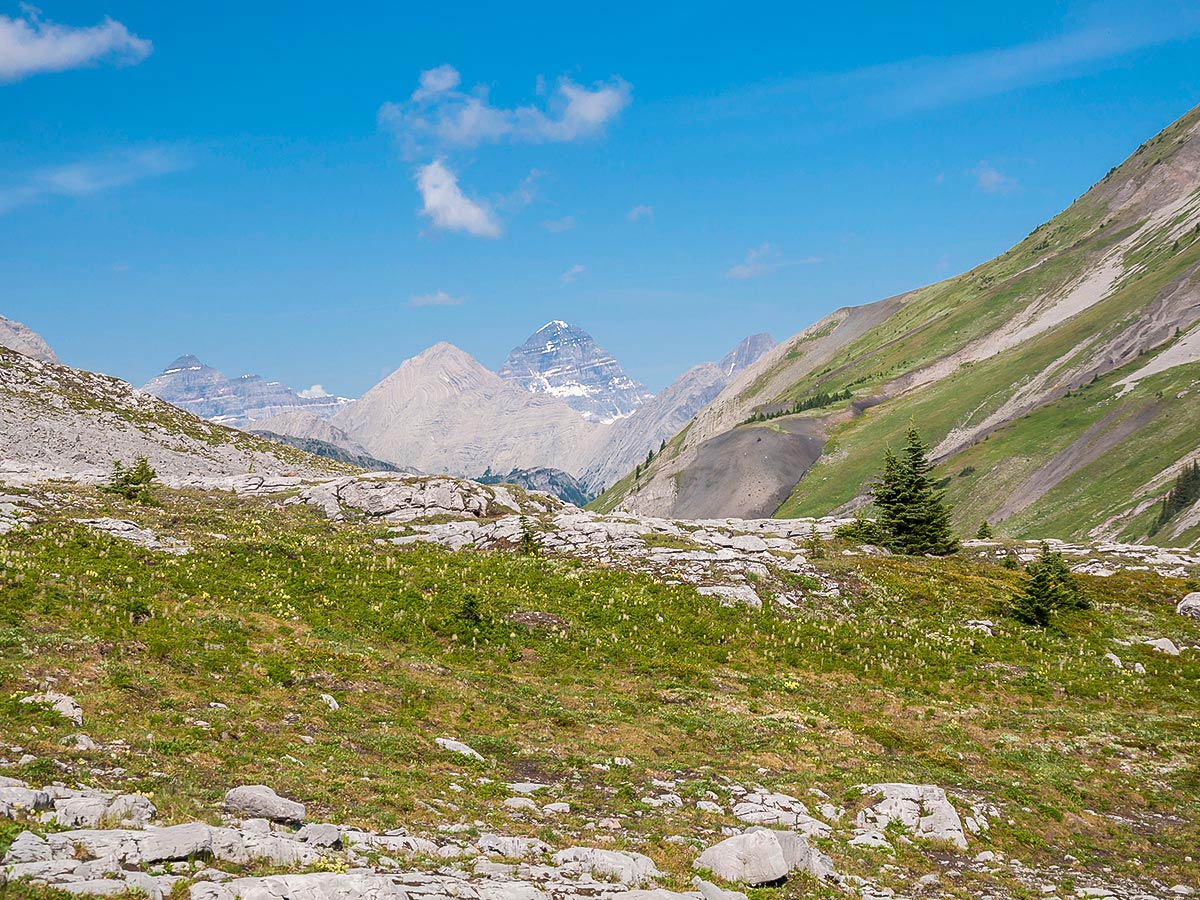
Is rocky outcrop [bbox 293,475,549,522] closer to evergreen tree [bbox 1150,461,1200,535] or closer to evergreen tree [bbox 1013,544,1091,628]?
evergreen tree [bbox 1013,544,1091,628]

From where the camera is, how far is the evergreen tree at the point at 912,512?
54.0m

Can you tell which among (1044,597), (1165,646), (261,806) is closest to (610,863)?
(261,806)

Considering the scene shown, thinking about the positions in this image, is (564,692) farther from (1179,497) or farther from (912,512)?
(1179,497)

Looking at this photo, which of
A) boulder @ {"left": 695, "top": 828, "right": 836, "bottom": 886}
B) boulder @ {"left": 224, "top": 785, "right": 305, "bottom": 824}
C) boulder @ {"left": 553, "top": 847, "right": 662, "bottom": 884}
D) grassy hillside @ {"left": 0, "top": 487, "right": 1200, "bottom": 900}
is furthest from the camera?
grassy hillside @ {"left": 0, "top": 487, "right": 1200, "bottom": 900}

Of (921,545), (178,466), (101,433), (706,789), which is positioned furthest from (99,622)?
(101,433)

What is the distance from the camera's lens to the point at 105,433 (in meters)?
94.0

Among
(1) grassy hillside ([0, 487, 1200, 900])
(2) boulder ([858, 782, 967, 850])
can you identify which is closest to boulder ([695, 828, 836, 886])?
(1) grassy hillside ([0, 487, 1200, 900])

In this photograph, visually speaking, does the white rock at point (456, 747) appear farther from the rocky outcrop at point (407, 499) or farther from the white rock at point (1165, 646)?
the rocky outcrop at point (407, 499)

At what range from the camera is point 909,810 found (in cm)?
1903

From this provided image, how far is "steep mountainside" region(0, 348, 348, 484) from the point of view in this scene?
86.9 meters

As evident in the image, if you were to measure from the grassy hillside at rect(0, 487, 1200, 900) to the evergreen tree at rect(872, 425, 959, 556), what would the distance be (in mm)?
12026

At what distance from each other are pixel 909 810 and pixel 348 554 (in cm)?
2738

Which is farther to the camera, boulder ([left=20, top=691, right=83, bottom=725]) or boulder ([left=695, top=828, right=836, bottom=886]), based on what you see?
boulder ([left=20, top=691, right=83, bottom=725])

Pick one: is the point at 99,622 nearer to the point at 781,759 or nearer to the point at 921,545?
the point at 781,759
